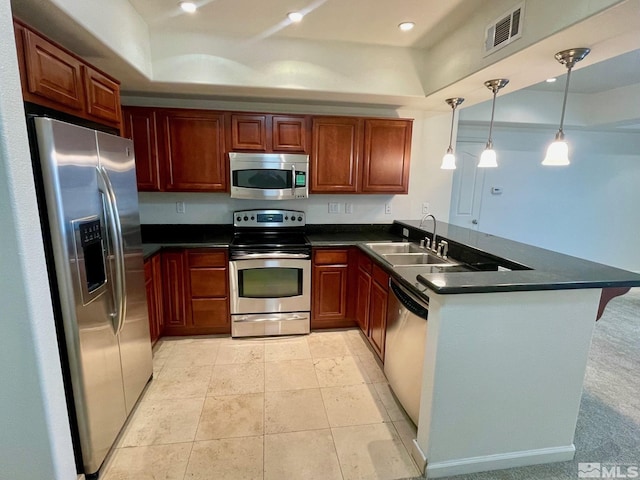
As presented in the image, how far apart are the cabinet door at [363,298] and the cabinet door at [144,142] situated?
6.77 ft

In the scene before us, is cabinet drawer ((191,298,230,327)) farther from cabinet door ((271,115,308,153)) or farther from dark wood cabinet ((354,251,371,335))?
cabinet door ((271,115,308,153))

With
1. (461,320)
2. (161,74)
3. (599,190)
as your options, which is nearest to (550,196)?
(599,190)

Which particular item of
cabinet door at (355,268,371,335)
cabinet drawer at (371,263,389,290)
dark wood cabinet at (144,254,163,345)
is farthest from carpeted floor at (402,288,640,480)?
dark wood cabinet at (144,254,163,345)

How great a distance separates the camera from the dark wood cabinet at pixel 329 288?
3088 mm

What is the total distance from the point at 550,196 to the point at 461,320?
14.3ft

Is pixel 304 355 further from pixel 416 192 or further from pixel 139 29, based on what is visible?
pixel 139 29

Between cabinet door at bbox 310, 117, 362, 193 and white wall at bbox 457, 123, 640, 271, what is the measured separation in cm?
195

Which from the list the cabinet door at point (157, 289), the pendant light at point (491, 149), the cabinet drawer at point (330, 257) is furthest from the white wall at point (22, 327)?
the pendant light at point (491, 149)

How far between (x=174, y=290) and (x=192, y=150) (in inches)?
50.9

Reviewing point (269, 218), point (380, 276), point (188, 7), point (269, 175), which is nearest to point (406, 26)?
point (188, 7)

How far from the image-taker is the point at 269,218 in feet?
11.2

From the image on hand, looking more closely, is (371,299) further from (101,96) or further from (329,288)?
(101,96)

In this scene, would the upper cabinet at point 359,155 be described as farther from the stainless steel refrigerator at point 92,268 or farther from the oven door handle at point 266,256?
the stainless steel refrigerator at point 92,268

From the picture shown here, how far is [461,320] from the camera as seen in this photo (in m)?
1.55
